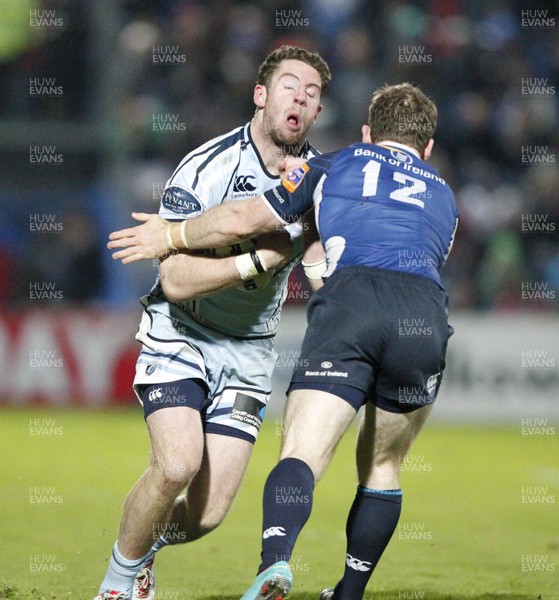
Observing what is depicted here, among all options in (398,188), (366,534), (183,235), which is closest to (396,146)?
(398,188)

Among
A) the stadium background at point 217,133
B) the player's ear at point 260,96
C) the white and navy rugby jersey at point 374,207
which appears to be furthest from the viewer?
the stadium background at point 217,133

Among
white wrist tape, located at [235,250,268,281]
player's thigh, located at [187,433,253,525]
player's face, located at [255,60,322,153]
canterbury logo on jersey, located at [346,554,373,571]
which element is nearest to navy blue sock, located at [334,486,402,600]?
canterbury logo on jersey, located at [346,554,373,571]

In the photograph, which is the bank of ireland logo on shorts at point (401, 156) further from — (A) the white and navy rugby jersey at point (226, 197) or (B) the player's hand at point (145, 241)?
(B) the player's hand at point (145, 241)

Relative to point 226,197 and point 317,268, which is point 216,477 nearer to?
point 317,268

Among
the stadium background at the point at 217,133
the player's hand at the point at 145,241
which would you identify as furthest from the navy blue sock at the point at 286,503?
the stadium background at the point at 217,133

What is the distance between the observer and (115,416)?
40.6 ft

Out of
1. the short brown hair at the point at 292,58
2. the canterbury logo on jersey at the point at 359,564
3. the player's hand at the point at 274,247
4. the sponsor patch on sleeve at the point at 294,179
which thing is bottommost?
the canterbury logo on jersey at the point at 359,564

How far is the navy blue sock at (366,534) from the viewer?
4.77 metres

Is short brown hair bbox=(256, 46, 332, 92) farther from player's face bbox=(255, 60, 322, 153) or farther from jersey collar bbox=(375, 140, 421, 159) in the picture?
Answer: jersey collar bbox=(375, 140, 421, 159)

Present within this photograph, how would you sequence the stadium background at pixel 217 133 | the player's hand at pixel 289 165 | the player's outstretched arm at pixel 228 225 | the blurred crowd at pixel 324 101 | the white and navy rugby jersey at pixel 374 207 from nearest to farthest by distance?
the white and navy rugby jersey at pixel 374 207 → the player's outstretched arm at pixel 228 225 → the player's hand at pixel 289 165 → the stadium background at pixel 217 133 → the blurred crowd at pixel 324 101

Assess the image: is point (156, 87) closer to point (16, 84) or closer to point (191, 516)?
point (16, 84)

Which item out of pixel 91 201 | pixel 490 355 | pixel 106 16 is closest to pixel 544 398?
pixel 490 355

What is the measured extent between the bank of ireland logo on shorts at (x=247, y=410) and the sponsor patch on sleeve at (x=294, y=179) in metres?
1.25

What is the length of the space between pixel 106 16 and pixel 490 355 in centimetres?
603
